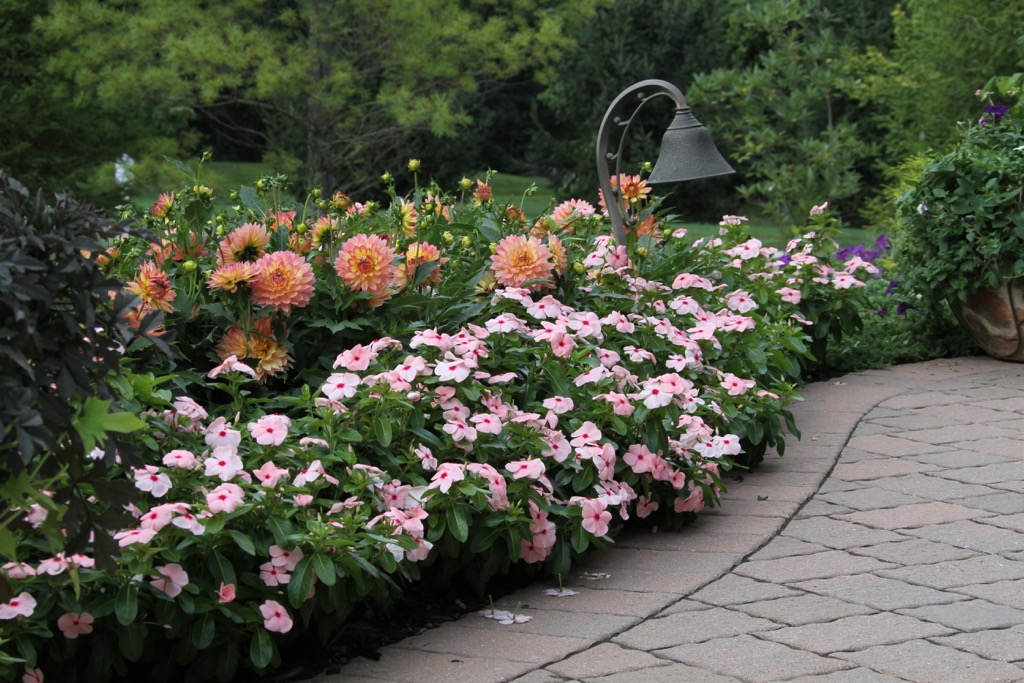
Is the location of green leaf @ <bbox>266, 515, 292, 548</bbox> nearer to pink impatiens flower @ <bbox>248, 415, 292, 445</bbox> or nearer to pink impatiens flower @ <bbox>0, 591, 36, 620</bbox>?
pink impatiens flower @ <bbox>248, 415, 292, 445</bbox>

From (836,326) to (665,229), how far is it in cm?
119

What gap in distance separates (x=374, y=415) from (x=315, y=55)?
8.92 meters

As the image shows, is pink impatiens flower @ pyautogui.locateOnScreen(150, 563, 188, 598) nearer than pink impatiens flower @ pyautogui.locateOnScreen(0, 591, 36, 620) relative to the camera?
No

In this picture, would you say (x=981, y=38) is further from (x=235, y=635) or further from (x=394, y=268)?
(x=235, y=635)

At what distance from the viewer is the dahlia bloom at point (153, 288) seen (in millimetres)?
3340

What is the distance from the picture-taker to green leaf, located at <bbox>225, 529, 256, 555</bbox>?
2496 millimetres

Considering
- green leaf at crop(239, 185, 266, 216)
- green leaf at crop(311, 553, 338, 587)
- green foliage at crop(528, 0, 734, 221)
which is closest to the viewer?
green leaf at crop(311, 553, 338, 587)

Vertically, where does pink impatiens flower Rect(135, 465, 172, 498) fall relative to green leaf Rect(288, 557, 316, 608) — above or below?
above

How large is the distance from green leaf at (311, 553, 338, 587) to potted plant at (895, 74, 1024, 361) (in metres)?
3.88

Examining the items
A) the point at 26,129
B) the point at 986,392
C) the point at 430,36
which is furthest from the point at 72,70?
the point at 986,392

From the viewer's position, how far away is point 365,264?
349 centimetres

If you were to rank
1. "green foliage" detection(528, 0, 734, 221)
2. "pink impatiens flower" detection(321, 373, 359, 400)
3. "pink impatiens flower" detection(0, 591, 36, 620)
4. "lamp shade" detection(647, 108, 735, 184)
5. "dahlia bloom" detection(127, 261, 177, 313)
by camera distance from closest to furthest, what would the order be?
"pink impatiens flower" detection(0, 591, 36, 620)
"pink impatiens flower" detection(321, 373, 359, 400)
"dahlia bloom" detection(127, 261, 177, 313)
"lamp shade" detection(647, 108, 735, 184)
"green foliage" detection(528, 0, 734, 221)

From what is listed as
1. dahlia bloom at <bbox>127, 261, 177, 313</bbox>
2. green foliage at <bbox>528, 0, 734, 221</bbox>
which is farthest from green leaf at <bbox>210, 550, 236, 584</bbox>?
green foliage at <bbox>528, 0, 734, 221</bbox>

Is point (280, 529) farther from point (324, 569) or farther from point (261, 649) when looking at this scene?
point (261, 649)
